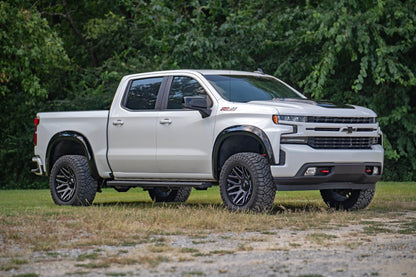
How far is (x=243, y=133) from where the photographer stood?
10.6 m

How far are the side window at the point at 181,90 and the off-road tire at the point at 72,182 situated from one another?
6.14ft

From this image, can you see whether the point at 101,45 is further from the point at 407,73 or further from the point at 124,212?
the point at 124,212

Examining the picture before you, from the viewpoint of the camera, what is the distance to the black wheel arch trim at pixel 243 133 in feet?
33.9

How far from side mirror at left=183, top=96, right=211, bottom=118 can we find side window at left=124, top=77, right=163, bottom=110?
1087 mm

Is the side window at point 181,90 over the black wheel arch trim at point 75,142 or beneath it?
over

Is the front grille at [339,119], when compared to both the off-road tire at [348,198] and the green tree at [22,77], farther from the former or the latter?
the green tree at [22,77]

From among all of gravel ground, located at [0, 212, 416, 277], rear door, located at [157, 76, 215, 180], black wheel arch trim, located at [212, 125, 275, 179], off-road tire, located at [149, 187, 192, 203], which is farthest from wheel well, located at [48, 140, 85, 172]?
gravel ground, located at [0, 212, 416, 277]

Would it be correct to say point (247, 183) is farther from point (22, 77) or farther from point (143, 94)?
point (22, 77)

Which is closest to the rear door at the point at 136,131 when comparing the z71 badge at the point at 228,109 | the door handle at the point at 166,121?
the door handle at the point at 166,121

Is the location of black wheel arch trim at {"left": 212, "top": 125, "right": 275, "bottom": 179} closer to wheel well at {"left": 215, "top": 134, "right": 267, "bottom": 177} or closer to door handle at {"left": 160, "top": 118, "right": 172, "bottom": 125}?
wheel well at {"left": 215, "top": 134, "right": 267, "bottom": 177}

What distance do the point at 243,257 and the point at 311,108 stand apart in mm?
4043

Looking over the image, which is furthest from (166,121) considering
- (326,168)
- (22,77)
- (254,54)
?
(254,54)

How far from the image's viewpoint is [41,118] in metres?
13.3

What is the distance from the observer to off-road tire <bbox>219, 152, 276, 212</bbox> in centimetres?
1042
